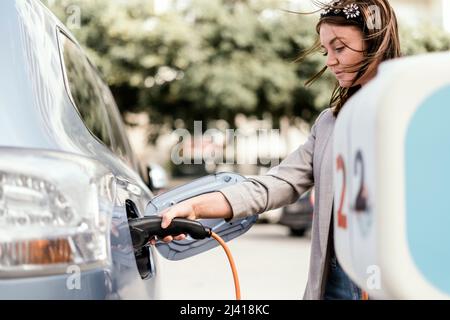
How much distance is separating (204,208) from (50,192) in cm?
62

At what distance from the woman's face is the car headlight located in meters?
0.77

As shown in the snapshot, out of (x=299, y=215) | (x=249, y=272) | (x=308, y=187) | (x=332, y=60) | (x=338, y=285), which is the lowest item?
(x=299, y=215)

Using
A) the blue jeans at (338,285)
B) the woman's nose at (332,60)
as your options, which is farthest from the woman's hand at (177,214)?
the woman's nose at (332,60)

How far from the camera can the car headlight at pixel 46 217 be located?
1.34 meters

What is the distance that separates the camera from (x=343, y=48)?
193 centimetres

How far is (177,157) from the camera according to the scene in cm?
1948

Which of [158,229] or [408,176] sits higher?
[408,176]

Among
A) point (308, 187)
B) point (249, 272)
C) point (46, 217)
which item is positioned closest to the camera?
point (46, 217)

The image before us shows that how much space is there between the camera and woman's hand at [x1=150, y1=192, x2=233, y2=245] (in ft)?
6.27

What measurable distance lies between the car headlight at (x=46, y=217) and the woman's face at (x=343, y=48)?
Answer: 2.51ft

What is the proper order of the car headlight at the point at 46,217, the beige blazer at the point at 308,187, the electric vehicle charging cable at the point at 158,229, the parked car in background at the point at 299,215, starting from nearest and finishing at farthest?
the car headlight at the point at 46,217 < the electric vehicle charging cable at the point at 158,229 < the beige blazer at the point at 308,187 < the parked car in background at the point at 299,215

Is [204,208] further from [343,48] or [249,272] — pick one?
[249,272]

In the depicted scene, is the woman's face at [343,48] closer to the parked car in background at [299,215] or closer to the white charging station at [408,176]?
the white charging station at [408,176]

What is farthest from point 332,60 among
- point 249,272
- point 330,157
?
point 249,272
